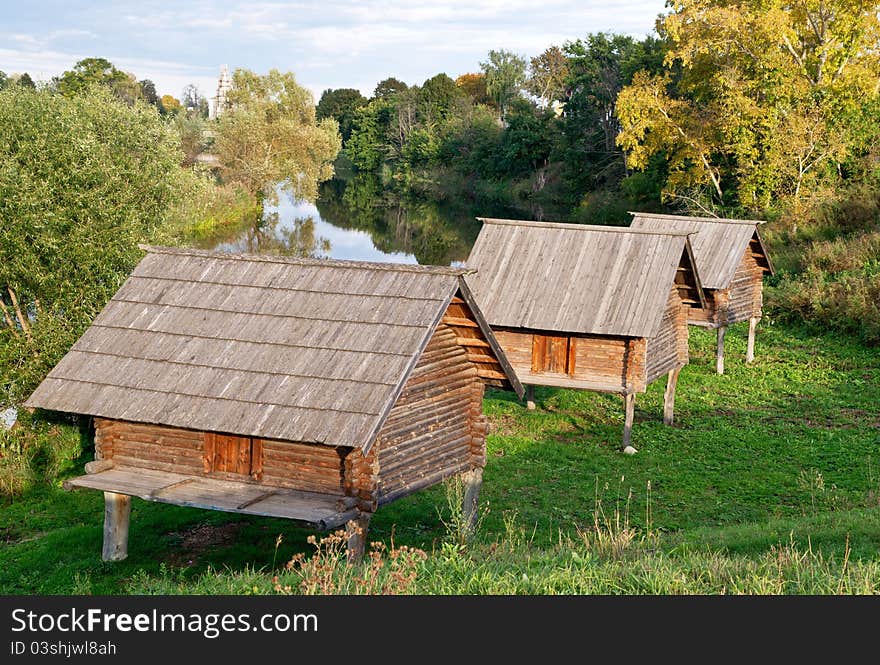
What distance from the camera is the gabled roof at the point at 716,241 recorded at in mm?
25625

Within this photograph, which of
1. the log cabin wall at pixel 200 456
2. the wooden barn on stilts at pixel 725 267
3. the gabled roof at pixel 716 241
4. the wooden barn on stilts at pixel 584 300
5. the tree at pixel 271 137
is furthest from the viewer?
the tree at pixel 271 137

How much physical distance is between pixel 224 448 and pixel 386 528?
3.24 m

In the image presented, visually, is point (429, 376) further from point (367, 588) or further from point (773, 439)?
point (773, 439)

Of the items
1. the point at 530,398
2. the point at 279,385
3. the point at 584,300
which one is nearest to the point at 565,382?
the point at 584,300

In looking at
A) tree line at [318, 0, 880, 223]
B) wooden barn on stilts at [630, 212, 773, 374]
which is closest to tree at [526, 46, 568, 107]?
tree line at [318, 0, 880, 223]

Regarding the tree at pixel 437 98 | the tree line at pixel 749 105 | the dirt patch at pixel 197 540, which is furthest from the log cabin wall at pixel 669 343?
the tree at pixel 437 98

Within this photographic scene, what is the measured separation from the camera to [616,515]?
1490 centimetres

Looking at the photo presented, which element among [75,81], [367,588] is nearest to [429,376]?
[367,588]

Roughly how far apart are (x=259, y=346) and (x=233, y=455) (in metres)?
1.57

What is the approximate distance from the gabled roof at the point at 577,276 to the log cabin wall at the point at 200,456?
8.05 meters

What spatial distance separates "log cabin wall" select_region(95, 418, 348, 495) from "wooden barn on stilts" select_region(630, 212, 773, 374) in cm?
1450

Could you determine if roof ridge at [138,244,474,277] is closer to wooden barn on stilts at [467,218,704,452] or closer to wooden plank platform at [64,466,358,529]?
wooden plank platform at [64,466,358,529]

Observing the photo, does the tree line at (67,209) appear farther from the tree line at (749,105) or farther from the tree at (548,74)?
the tree at (548,74)

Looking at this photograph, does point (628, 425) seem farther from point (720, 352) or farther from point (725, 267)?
point (725, 267)
